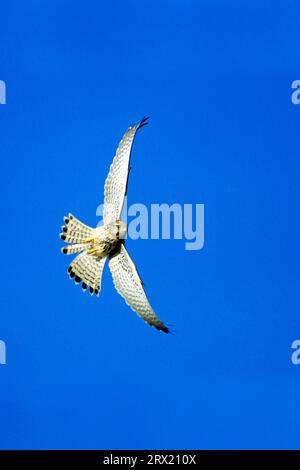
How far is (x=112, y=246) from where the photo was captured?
9367mm

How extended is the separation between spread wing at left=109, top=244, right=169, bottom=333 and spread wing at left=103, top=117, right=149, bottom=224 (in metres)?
0.34

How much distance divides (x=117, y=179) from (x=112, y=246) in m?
0.63

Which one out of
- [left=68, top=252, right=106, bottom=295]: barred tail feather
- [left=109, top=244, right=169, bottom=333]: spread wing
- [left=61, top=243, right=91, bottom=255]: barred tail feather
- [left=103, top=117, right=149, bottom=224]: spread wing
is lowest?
[left=109, top=244, right=169, bottom=333]: spread wing

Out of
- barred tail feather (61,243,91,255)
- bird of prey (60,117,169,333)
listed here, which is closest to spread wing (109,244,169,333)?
bird of prey (60,117,169,333)

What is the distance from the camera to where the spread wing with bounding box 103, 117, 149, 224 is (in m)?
9.28

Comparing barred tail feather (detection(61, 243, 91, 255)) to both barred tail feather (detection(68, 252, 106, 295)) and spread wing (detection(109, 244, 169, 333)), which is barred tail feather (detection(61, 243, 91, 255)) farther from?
spread wing (detection(109, 244, 169, 333))

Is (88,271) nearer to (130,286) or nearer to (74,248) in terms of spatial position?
(74,248)

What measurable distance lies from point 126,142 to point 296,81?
2235mm

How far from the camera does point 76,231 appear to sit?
9508 mm

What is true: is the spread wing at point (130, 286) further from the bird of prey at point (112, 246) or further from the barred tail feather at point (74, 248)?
the barred tail feather at point (74, 248)

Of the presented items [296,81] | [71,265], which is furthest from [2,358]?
[296,81]

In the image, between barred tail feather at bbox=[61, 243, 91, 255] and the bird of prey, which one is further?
barred tail feather at bbox=[61, 243, 91, 255]

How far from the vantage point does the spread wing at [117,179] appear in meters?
9.28
